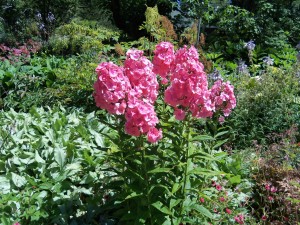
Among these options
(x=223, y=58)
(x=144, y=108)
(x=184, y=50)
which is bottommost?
(x=223, y=58)

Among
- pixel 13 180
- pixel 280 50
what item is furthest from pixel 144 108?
pixel 280 50

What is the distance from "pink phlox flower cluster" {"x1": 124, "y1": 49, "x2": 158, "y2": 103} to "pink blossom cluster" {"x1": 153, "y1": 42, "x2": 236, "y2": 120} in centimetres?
10

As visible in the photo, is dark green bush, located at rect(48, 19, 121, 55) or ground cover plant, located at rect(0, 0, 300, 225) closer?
ground cover plant, located at rect(0, 0, 300, 225)

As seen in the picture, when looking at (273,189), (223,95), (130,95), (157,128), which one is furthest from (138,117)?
(273,189)

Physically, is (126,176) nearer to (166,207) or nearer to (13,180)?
(166,207)

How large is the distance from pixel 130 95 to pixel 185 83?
0.33m

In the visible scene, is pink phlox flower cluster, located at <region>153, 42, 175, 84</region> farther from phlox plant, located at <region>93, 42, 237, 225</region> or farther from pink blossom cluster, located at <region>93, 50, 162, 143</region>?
pink blossom cluster, located at <region>93, 50, 162, 143</region>

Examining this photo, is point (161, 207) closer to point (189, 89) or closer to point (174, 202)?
point (174, 202)

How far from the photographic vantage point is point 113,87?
238 cm

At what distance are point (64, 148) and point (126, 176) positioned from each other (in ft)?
4.39

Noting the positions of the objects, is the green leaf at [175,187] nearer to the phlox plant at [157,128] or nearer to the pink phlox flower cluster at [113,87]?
the phlox plant at [157,128]

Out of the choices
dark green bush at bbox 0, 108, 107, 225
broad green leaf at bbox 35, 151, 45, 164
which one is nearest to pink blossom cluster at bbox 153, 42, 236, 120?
dark green bush at bbox 0, 108, 107, 225

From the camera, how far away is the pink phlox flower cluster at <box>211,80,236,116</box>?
287cm

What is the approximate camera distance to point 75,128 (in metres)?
4.32
